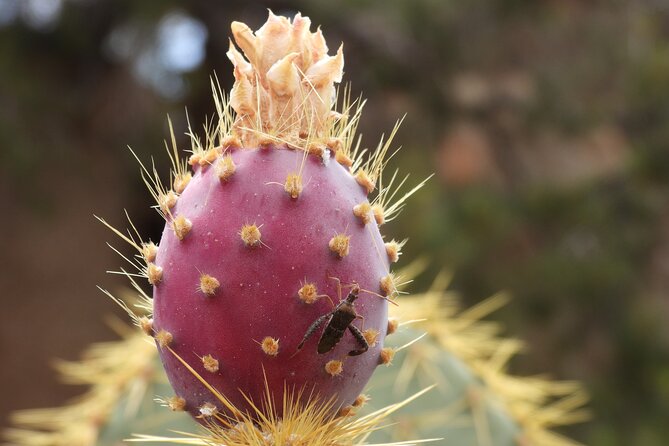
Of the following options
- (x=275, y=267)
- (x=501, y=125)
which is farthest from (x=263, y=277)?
(x=501, y=125)

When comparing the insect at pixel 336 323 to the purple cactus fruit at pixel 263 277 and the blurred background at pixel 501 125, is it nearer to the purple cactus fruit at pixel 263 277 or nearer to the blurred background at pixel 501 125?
the purple cactus fruit at pixel 263 277

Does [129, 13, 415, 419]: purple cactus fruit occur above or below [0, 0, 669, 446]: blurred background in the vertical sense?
below

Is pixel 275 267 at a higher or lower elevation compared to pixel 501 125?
lower

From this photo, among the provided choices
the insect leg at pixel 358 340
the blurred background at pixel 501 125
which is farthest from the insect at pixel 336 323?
the blurred background at pixel 501 125

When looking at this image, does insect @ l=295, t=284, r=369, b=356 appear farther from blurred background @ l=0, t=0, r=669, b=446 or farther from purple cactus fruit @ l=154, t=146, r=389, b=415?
blurred background @ l=0, t=0, r=669, b=446

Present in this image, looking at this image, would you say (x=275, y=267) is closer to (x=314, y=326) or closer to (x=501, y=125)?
(x=314, y=326)

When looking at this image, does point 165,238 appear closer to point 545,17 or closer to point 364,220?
point 364,220

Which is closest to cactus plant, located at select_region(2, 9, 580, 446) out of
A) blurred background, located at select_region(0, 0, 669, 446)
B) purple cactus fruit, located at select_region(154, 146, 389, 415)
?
purple cactus fruit, located at select_region(154, 146, 389, 415)

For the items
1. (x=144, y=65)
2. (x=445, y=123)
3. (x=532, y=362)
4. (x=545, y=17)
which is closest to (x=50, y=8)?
(x=144, y=65)
